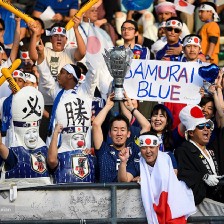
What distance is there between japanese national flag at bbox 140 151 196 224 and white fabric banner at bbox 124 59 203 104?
1.80 meters

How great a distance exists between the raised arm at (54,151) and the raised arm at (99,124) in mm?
457

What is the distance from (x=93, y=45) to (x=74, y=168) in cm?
313

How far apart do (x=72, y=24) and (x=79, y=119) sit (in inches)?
87.5

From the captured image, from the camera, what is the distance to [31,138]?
1435 cm

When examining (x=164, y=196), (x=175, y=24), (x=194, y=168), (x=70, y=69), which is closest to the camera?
(x=164, y=196)

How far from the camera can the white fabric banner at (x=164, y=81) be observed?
1556 cm

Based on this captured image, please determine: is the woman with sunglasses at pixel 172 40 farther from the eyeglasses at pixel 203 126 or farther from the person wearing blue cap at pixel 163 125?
the eyeglasses at pixel 203 126

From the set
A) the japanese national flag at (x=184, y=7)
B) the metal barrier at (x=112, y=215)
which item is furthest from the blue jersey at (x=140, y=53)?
the metal barrier at (x=112, y=215)

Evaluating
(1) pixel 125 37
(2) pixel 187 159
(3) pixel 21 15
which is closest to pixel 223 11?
(1) pixel 125 37

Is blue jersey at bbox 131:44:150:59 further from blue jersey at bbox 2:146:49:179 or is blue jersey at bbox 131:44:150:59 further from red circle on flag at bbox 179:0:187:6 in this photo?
blue jersey at bbox 2:146:49:179

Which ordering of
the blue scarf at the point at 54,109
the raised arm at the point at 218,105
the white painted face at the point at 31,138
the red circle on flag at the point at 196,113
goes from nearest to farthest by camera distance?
the white painted face at the point at 31,138, the red circle on flag at the point at 196,113, the raised arm at the point at 218,105, the blue scarf at the point at 54,109

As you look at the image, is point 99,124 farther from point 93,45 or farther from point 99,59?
point 93,45

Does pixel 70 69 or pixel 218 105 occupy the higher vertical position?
pixel 70 69

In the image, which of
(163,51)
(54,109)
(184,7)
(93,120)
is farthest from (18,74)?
(184,7)
